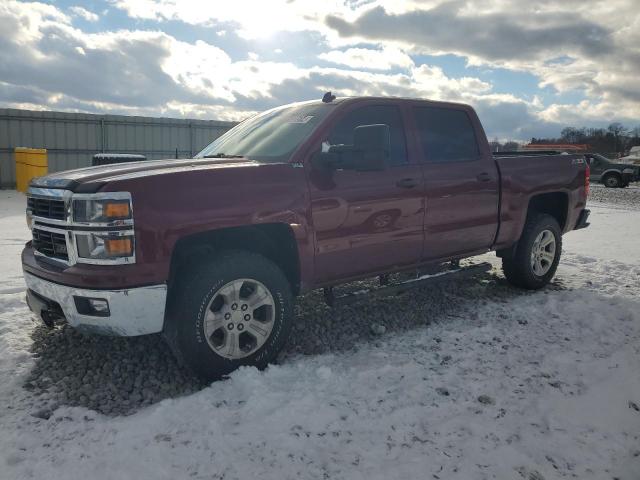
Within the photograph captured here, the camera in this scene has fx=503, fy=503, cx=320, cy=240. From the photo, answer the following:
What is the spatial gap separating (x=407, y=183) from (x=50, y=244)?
2.60 m

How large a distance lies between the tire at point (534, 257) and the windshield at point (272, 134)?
8.77 feet

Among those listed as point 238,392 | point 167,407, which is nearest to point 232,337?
point 238,392

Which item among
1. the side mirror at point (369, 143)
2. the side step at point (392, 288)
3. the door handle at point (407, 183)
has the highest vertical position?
the side mirror at point (369, 143)

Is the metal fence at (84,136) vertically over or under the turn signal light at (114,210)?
over

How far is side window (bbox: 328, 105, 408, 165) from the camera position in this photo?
388cm

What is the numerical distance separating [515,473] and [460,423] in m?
0.44

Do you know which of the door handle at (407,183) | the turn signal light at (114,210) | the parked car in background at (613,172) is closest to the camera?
the turn signal light at (114,210)

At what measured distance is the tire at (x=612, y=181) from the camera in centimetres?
2219

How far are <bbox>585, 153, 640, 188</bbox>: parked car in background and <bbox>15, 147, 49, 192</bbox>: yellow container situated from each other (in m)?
20.8

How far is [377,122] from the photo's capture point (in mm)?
4145

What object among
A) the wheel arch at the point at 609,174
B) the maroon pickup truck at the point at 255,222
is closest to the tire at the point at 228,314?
the maroon pickup truck at the point at 255,222

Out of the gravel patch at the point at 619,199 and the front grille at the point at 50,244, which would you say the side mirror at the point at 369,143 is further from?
the gravel patch at the point at 619,199

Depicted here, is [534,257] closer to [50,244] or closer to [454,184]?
[454,184]

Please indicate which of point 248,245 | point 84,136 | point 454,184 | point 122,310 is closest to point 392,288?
point 454,184
